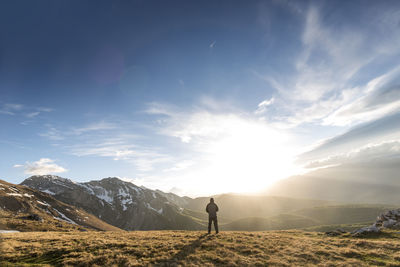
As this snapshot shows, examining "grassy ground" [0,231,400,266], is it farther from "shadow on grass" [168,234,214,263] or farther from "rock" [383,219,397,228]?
"rock" [383,219,397,228]

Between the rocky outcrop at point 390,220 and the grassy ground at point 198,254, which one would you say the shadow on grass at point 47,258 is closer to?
the grassy ground at point 198,254

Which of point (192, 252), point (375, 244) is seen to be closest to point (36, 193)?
point (192, 252)

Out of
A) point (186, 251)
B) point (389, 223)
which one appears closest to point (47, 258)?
point (186, 251)

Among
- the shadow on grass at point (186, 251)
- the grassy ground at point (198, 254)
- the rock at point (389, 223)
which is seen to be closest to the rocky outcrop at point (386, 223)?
the rock at point (389, 223)

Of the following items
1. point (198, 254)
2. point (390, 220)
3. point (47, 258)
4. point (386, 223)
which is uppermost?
point (47, 258)

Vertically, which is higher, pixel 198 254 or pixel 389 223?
pixel 198 254

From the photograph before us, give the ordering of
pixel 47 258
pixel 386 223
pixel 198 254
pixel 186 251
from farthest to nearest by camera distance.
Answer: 1. pixel 386 223
2. pixel 186 251
3. pixel 198 254
4. pixel 47 258

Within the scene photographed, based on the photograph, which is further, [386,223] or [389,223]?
[386,223]

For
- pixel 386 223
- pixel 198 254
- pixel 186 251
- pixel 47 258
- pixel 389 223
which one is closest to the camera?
pixel 47 258

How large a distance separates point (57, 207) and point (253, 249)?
21655 centimetres

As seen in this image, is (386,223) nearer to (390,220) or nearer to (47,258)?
(390,220)

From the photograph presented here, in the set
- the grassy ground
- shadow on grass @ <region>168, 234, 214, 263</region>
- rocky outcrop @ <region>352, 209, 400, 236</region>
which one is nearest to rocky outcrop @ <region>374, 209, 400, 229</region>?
rocky outcrop @ <region>352, 209, 400, 236</region>

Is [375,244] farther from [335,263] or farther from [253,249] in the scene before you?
[253,249]

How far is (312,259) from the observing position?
1586 cm
